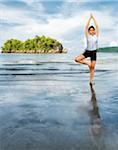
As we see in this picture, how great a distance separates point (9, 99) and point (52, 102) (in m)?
1.13

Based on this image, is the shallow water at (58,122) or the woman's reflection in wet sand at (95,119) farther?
the woman's reflection in wet sand at (95,119)

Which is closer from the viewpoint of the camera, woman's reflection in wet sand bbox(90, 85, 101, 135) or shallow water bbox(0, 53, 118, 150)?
shallow water bbox(0, 53, 118, 150)

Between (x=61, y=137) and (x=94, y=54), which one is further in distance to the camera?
(x=94, y=54)

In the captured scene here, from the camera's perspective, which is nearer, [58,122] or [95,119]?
[58,122]

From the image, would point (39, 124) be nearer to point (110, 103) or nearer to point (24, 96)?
point (110, 103)

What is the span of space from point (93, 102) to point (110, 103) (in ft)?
1.35

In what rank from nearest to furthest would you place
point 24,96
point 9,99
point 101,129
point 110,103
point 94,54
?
point 101,129 < point 110,103 < point 9,99 < point 24,96 < point 94,54

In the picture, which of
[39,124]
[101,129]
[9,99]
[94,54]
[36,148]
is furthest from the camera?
[94,54]

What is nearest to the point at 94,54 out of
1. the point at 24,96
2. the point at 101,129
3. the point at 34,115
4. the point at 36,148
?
the point at 24,96

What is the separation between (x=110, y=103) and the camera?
7.39 meters

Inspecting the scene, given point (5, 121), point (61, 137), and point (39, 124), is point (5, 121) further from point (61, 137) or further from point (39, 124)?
point (61, 137)

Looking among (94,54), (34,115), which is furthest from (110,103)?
(94,54)

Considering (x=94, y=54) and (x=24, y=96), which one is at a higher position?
(x=94, y=54)

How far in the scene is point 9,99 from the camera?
801 cm
